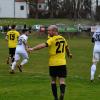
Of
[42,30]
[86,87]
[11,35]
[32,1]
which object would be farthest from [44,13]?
[86,87]

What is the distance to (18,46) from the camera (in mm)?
22203

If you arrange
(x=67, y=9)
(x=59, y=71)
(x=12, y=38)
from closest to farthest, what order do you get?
(x=59, y=71), (x=12, y=38), (x=67, y=9)

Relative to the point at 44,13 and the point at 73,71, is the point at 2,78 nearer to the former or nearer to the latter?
→ the point at 73,71

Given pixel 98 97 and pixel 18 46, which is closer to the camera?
pixel 98 97

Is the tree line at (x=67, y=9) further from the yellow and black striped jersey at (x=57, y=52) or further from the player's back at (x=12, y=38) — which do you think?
the yellow and black striped jersey at (x=57, y=52)

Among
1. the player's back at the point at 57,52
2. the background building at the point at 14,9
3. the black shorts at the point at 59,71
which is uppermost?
the player's back at the point at 57,52

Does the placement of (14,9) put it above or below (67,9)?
below

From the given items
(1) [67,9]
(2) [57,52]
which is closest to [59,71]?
(2) [57,52]

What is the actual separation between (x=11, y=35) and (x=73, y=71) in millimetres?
3275

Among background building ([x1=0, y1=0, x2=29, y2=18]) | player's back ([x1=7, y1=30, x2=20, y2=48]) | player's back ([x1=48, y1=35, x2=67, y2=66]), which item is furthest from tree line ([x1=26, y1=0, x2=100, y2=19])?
player's back ([x1=48, y1=35, x2=67, y2=66])

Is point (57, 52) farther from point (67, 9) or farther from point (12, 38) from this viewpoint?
point (67, 9)

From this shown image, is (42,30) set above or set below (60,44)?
below

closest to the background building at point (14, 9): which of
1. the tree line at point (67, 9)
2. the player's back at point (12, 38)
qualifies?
the tree line at point (67, 9)

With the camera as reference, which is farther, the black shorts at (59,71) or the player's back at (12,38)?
the player's back at (12,38)
